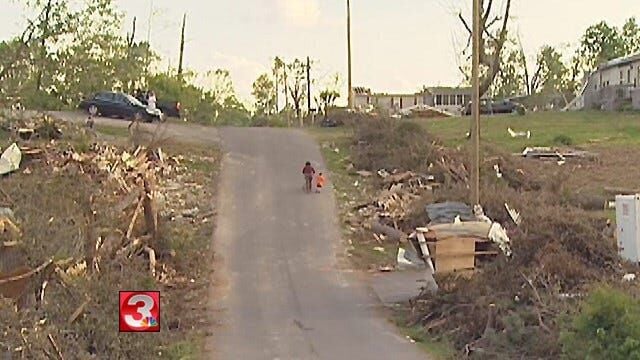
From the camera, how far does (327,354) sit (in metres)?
13.7

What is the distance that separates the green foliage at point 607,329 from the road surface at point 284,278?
3.11 meters

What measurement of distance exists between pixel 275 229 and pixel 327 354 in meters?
11.0

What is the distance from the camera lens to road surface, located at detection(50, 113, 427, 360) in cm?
1432

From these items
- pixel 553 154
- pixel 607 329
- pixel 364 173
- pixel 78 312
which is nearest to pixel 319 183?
pixel 364 173

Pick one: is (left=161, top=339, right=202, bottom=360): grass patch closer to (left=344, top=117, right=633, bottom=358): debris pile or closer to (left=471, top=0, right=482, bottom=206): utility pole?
(left=344, top=117, right=633, bottom=358): debris pile

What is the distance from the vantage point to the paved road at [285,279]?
14.3 m

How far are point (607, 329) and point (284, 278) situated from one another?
32.2 feet

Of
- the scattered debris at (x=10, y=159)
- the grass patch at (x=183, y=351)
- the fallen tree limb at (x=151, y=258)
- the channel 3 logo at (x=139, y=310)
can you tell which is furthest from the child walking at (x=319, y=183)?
the channel 3 logo at (x=139, y=310)

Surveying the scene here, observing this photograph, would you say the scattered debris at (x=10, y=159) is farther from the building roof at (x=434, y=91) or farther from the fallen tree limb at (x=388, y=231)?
the building roof at (x=434, y=91)

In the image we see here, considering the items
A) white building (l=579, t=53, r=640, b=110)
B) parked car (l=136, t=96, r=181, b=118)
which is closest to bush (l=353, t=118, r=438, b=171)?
parked car (l=136, t=96, r=181, b=118)

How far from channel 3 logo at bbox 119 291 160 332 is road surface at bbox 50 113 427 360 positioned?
538cm

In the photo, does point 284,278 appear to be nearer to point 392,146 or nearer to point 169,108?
point 392,146

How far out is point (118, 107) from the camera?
42.3m

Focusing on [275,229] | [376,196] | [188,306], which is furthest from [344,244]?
[188,306]
